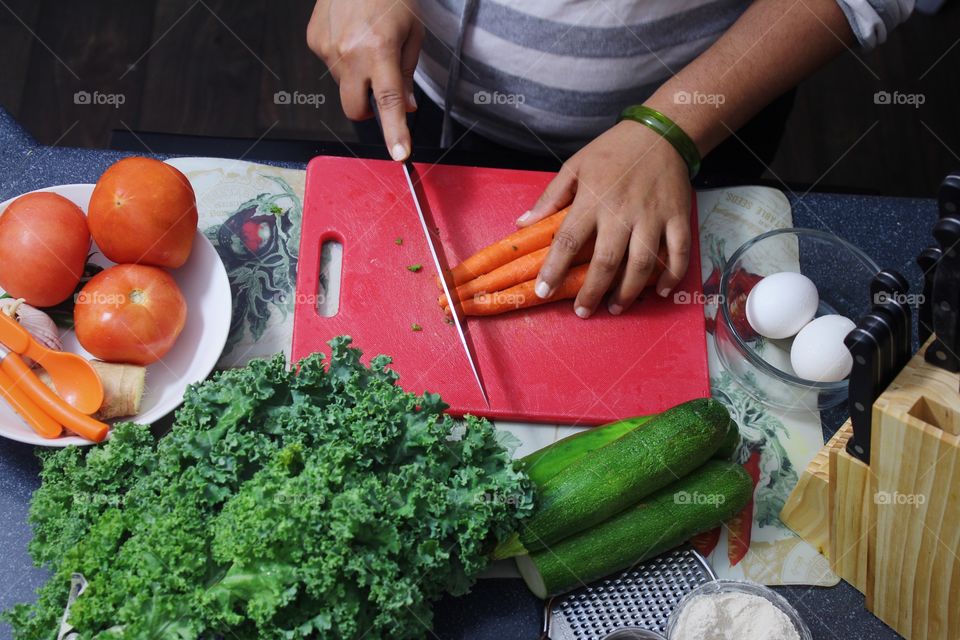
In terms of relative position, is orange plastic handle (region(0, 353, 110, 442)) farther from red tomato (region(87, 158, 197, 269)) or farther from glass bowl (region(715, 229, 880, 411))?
glass bowl (region(715, 229, 880, 411))

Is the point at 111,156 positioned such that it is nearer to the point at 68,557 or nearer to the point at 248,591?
the point at 68,557

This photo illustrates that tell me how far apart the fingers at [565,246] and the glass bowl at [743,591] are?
591 mm

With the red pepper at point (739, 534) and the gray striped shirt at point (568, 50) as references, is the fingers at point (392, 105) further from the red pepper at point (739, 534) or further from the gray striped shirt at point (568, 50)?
the red pepper at point (739, 534)

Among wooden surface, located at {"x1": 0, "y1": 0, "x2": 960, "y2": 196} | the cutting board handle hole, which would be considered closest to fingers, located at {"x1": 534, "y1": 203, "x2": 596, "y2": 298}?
the cutting board handle hole

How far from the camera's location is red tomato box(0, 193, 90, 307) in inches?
56.1

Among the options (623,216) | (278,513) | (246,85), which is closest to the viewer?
(278,513)

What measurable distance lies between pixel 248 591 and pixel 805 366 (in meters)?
1.03

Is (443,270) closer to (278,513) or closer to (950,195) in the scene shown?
(278,513)

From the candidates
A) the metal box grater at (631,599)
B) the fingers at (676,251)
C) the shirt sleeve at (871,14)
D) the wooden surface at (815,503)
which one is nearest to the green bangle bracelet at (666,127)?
the fingers at (676,251)

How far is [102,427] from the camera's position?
1.39m

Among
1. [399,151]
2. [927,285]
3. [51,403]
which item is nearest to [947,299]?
[927,285]

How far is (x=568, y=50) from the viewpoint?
165cm

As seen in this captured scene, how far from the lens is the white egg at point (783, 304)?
1609 millimetres

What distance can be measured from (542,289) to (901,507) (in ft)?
2.27
